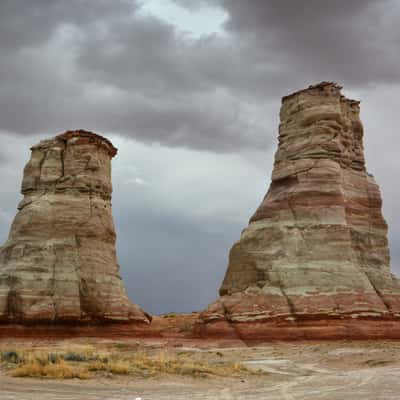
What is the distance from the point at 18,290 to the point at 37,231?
530 cm

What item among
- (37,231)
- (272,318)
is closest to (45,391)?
(272,318)

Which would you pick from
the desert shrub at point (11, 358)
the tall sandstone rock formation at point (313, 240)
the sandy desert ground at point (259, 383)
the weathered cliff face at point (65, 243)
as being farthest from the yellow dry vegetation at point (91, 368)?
the weathered cliff face at point (65, 243)

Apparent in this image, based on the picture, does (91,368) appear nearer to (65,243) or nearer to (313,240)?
(313,240)

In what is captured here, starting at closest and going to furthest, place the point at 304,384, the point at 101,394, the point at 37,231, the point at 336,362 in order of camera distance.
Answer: the point at 101,394, the point at 304,384, the point at 336,362, the point at 37,231

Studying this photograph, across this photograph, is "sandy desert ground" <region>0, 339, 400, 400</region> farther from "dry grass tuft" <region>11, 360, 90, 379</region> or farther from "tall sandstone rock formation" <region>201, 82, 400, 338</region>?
"tall sandstone rock formation" <region>201, 82, 400, 338</region>

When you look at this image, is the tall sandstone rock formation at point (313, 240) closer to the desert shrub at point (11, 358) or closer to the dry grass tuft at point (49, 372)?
the desert shrub at point (11, 358)

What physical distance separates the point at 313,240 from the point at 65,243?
18946mm

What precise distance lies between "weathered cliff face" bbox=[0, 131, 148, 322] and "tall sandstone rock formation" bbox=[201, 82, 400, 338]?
9374 millimetres

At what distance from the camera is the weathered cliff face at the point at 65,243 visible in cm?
4497

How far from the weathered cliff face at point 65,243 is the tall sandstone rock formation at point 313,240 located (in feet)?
30.8

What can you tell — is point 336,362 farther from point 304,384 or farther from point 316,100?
point 316,100

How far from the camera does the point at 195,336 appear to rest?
43.9m

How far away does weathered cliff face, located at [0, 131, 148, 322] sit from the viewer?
148ft

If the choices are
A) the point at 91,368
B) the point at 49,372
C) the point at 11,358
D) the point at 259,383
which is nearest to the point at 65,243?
the point at 11,358
